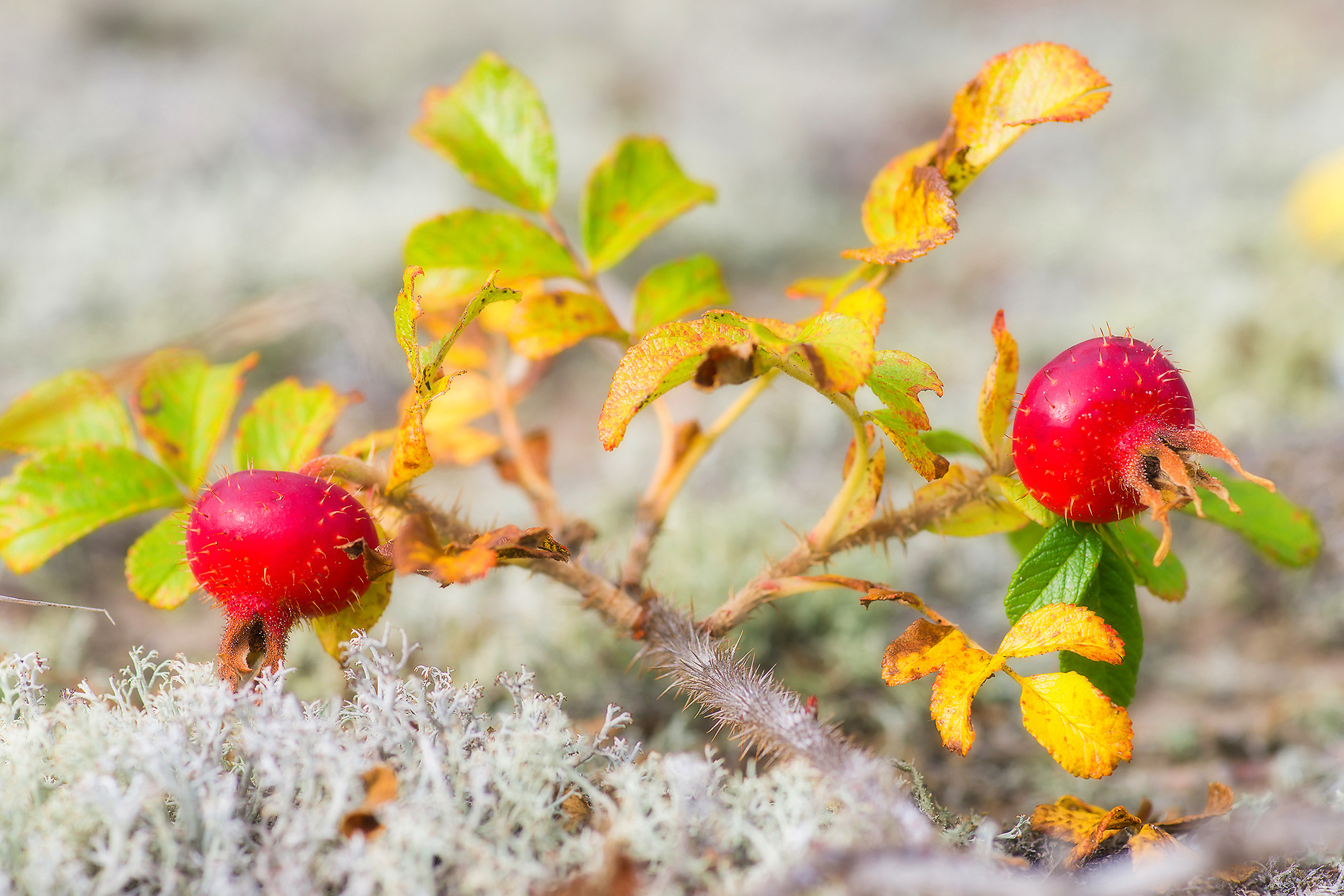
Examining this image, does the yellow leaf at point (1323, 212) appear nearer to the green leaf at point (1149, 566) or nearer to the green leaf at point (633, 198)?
the green leaf at point (1149, 566)

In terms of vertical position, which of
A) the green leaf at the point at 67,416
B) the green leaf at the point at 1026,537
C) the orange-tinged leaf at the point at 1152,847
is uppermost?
the green leaf at the point at 67,416

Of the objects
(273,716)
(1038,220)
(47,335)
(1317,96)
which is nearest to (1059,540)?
(273,716)

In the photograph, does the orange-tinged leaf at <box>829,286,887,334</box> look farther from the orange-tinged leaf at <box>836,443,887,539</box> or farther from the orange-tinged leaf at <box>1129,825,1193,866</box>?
the orange-tinged leaf at <box>1129,825,1193,866</box>

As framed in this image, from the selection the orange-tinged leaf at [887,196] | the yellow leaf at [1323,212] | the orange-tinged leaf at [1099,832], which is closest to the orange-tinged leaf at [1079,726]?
the orange-tinged leaf at [1099,832]

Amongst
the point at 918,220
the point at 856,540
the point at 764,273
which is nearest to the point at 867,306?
the point at 918,220

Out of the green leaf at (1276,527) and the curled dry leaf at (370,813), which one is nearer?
the curled dry leaf at (370,813)
